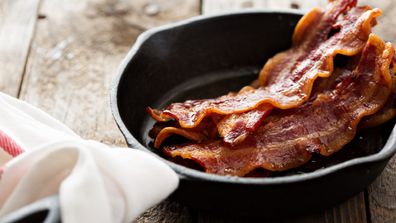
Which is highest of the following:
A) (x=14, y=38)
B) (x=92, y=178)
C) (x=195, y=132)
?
(x=92, y=178)

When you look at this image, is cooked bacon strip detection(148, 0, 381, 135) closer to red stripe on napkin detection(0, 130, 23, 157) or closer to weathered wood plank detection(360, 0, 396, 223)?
weathered wood plank detection(360, 0, 396, 223)

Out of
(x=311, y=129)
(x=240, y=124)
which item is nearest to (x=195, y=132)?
(x=240, y=124)

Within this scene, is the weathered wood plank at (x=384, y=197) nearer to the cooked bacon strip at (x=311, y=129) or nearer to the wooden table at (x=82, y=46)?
the wooden table at (x=82, y=46)

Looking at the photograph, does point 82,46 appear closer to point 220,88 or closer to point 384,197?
point 220,88

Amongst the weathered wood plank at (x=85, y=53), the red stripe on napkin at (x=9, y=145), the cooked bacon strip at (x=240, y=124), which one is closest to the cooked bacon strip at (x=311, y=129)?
the cooked bacon strip at (x=240, y=124)

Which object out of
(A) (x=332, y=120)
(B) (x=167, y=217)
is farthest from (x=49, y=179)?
(A) (x=332, y=120)
